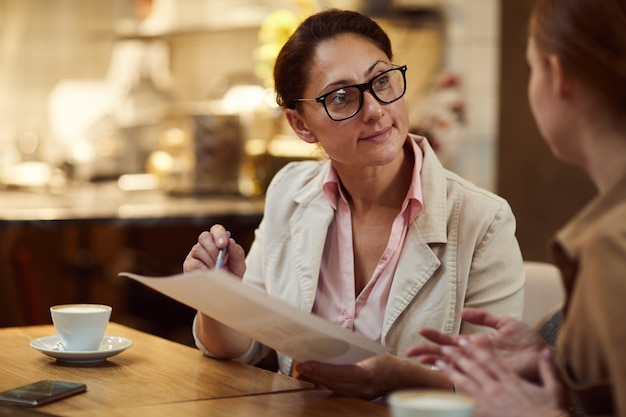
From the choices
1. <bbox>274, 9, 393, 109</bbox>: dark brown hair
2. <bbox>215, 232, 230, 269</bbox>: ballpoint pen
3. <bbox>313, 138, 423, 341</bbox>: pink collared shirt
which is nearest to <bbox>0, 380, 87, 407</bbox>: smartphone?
<bbox>215, 232, 230, 269</bbox>: ballpoint pen

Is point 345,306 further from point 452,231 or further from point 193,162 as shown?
point 193,162

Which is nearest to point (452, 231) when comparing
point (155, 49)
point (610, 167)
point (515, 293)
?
point (515, 293)

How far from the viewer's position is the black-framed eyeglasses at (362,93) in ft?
6.58

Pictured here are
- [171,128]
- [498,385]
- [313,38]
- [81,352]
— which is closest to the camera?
[498,385]

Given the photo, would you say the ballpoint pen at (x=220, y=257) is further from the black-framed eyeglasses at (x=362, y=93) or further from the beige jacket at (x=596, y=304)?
the beige jacket at (x=596, y=304)

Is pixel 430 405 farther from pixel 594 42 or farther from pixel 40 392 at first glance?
pixel 40 392

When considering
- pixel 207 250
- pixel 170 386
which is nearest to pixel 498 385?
pixel 170 386

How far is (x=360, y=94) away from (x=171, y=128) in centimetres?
404

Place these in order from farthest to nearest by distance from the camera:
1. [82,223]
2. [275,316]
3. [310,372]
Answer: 1. [82,223]
2. [310,372]
3. [275,316]

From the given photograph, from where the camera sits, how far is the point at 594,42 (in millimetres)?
1138

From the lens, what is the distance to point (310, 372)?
164 cm

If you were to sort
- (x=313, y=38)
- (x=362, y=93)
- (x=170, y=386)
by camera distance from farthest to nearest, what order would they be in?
(x=313, y=38)
(x=362, y=93)
(x=170, y=386)

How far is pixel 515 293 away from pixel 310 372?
19.7 inches

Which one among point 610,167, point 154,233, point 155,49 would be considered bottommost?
point 154,233
